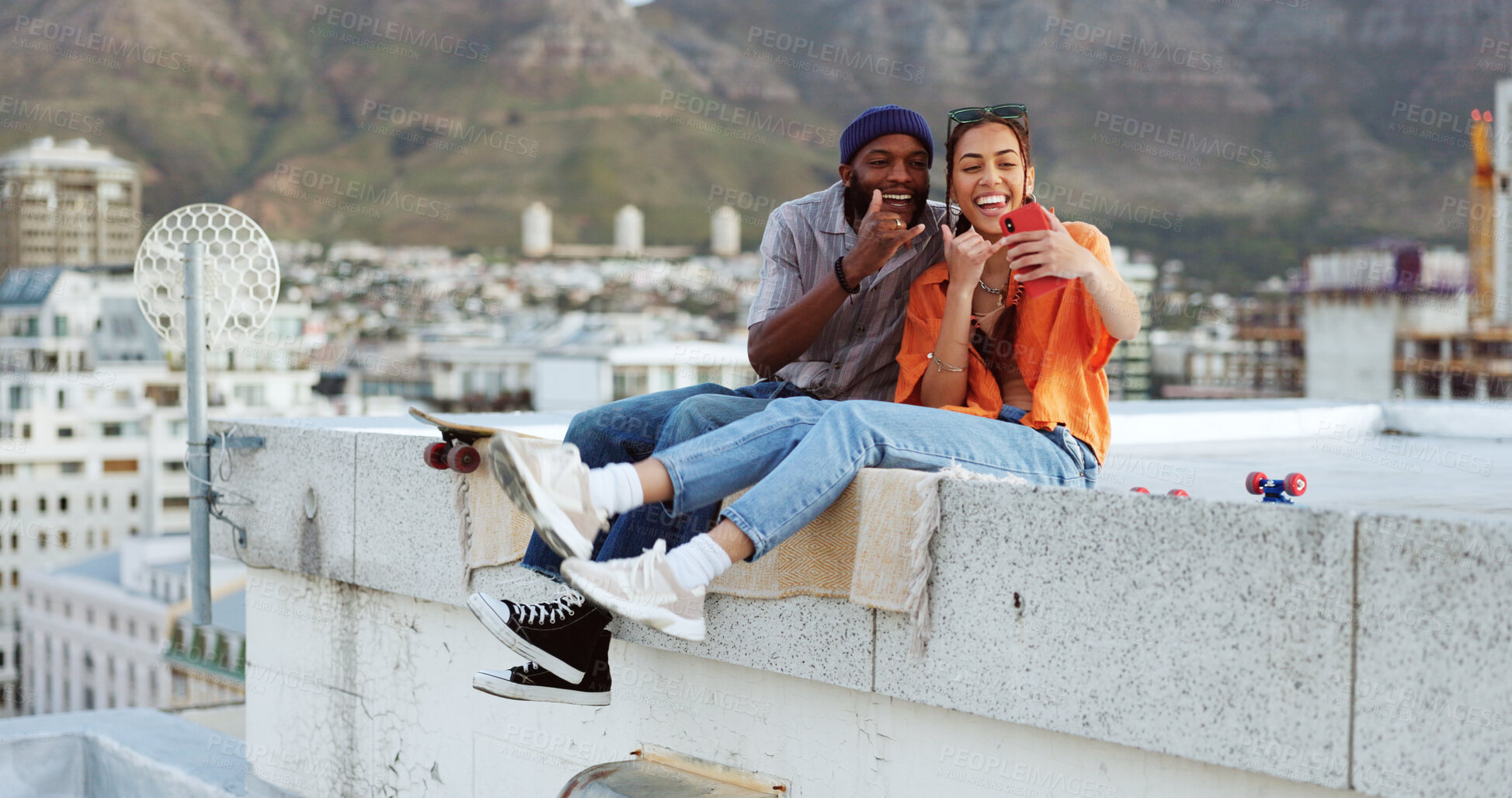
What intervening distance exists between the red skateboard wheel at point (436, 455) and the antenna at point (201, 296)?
1378 millimetres

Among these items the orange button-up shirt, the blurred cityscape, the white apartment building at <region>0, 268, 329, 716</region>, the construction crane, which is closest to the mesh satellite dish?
the orange button-up shirt

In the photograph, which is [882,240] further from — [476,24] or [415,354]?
[476,24]

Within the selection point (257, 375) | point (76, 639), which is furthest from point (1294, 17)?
point (76, 639)

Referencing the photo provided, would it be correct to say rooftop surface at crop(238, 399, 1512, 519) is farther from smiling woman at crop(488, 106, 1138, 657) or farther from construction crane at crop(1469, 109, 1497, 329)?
construction crane at crop(1469, 109, 1497, 329)

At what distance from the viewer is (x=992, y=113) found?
318 cm

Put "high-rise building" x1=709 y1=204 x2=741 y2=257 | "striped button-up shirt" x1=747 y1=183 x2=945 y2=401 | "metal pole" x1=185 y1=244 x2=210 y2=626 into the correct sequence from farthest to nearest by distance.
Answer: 1. "high-rise building" x1=709 y1=204 x2=741 y2=257
2. "metal pole" x1=185 y1=244 x2=210 y2=626
3. "striped button-up shirt" x1=747 y1=183 x2=945 y2=401

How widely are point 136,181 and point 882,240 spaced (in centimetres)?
9952

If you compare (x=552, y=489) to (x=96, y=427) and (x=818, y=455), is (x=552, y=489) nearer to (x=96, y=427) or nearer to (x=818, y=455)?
(x=818, y=455)

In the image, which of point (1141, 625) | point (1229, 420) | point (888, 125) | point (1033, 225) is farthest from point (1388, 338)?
point (1141, 625)

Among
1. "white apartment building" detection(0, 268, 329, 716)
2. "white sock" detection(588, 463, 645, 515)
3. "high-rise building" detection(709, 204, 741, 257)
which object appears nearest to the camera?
"white sock" detection(588, 463, 645, 515)

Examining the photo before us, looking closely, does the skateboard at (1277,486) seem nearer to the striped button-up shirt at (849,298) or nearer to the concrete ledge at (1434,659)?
the concrete ledge at (1434,659)

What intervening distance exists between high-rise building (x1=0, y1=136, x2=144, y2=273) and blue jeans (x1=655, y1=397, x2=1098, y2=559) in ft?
281

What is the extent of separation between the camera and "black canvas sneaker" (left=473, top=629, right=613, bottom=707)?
2867 mm

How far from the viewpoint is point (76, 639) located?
139ft
